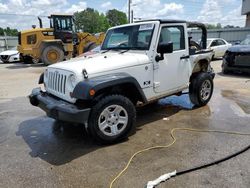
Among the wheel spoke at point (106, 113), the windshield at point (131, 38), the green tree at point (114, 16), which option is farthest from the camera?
the green tree at point (114, 16)

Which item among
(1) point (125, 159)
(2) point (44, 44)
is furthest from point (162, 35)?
(2) point (44, 44)

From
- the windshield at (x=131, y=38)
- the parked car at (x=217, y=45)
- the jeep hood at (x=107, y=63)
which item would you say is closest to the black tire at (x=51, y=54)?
the parked car at (x=217, y=45)

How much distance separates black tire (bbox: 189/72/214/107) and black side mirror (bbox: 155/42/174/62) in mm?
1511

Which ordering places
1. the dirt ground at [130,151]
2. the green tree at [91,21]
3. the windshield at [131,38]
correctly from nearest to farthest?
the dirt ground at [130,151] < the windshield at [131,38] < the green tree at [91,21]

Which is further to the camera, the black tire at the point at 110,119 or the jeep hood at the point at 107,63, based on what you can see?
the jeep hood at the point at 107,63

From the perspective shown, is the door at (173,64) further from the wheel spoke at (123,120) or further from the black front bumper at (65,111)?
the black front bumper at (65,111)

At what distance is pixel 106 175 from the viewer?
11.3 ft

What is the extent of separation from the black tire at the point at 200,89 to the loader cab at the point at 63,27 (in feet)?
39.1

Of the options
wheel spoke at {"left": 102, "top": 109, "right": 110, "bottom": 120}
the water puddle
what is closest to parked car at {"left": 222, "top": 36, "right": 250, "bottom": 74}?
the water puddle

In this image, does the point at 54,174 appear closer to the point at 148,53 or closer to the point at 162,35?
the point at 148,53

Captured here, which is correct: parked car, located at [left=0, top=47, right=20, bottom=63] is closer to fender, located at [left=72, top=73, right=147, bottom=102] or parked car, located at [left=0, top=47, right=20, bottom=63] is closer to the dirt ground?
the dirt ground

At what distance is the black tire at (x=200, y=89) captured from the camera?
6109 millimetres

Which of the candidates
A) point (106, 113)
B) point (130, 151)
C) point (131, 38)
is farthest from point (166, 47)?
point (130, 151)

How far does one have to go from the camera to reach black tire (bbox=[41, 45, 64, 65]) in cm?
1574
